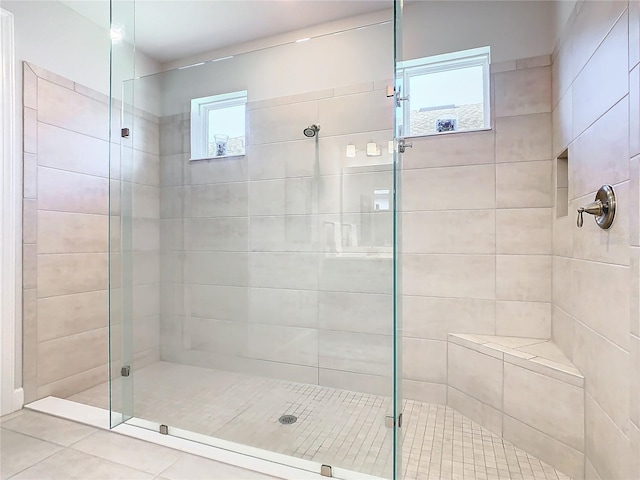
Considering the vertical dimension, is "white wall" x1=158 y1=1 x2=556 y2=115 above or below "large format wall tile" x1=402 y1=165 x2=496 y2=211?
above

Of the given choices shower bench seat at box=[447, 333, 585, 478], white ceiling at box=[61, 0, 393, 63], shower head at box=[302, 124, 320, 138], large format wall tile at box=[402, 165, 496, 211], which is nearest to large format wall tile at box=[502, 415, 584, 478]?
shower bench seat at box=[447, 333, 585, 478]

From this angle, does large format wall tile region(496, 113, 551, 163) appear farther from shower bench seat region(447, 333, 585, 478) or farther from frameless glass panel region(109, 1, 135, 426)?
frameless glass panel region(109, 1, 135, 426)

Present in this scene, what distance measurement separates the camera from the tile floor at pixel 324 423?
5.06 ft

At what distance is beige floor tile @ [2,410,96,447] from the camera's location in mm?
1691

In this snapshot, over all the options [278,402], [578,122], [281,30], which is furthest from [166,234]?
[578,122]

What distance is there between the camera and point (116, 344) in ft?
6.57

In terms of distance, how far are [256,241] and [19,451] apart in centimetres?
147

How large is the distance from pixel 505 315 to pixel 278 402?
4.50 feet

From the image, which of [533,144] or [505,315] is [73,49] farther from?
[505,315]

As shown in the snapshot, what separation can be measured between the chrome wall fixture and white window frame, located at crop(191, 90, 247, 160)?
1945 mm

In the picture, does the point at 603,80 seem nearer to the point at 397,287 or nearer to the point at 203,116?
the point at 397,287

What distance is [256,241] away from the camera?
231 centimetres

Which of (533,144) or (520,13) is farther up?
(520,13)

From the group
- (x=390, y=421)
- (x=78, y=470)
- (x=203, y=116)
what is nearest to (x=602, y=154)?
(x=390, y=421)
